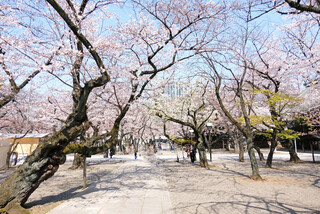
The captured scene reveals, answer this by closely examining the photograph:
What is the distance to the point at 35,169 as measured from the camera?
603 cm

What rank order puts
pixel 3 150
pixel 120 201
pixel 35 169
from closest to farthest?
pixel 35 169 → pixel 120 201 → pixel 3 150

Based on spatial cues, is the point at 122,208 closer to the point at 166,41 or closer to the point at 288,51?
the point at 166,41

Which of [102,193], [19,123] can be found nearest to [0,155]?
[19,123]

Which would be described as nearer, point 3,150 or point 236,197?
point 236,197

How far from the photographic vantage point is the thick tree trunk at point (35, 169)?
5750mm

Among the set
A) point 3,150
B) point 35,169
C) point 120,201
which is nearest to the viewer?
point 35,169

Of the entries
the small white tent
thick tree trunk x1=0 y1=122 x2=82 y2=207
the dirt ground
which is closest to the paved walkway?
the dirt ground

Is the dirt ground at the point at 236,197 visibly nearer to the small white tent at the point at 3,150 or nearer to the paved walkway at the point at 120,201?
the paved walkway at the point at 120,201

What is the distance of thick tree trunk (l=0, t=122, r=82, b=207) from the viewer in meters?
5.75

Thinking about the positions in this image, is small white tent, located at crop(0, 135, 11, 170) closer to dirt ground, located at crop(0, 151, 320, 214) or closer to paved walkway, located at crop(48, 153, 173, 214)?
dirt ground, located at crop(0, 151, 320, 214)

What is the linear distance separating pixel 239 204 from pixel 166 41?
563 centimetres

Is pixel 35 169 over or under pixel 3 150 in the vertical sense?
under

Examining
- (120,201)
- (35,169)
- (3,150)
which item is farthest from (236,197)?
(3,150)

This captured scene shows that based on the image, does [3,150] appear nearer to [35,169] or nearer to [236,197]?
[35,169]
